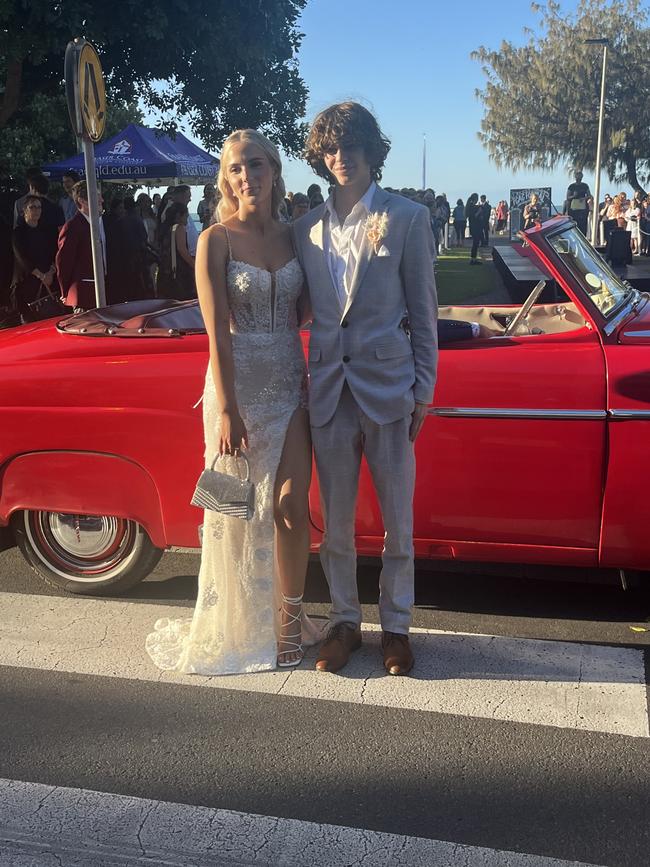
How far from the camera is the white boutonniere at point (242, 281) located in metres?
3.26

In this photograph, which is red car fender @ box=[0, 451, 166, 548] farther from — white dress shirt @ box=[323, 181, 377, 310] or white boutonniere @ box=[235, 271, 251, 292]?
white dress shirt @ box=[323, 181, 377, 310]

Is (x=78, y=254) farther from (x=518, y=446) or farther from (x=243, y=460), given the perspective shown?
(x=518, y=446)

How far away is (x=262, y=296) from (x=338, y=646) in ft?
4.26

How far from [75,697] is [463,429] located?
1.69m

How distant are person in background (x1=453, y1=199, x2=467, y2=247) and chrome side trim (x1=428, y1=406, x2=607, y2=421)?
3438 centimetres

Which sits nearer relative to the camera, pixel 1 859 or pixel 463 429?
pixel 1 859

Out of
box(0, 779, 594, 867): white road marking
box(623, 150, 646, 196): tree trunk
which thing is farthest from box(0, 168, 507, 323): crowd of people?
box(623, 150, 646, 196): tree trunk

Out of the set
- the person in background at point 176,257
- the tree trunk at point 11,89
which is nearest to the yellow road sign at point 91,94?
the person in background at point 176,257

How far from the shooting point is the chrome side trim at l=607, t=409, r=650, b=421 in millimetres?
3527

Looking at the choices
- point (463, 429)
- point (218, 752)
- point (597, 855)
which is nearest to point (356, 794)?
point (218, 752)

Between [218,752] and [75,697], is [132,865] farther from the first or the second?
[75,697]

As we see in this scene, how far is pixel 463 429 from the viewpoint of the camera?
3.66 metres

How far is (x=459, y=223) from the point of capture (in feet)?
121

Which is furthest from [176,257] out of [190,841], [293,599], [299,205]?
[190,841]
